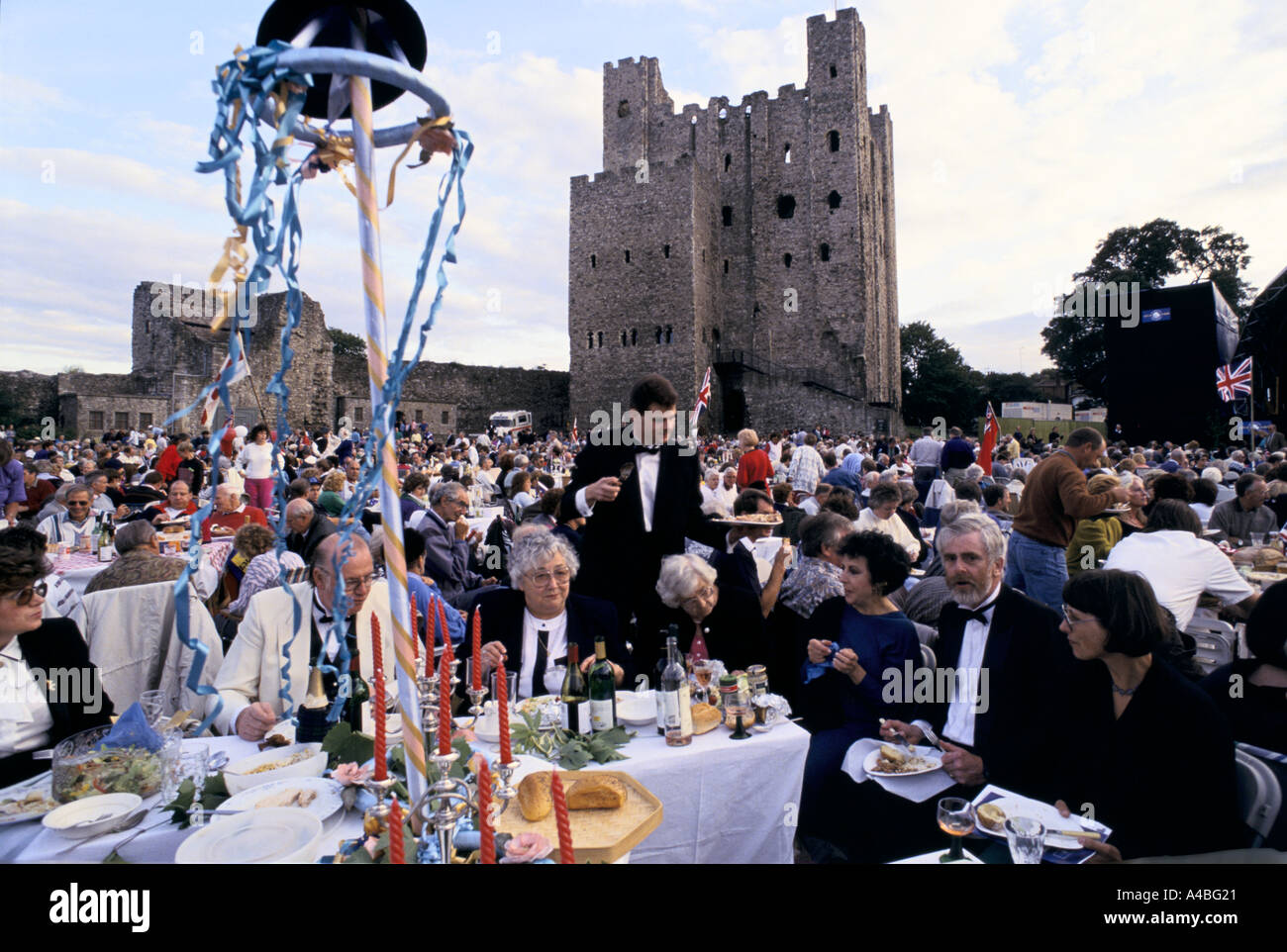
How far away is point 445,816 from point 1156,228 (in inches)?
1723

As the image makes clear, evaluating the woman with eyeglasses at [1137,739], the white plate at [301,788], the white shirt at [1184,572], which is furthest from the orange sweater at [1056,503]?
the white plate at [301,788]

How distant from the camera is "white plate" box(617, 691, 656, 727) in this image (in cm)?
270

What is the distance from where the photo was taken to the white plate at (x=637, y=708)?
8.87 ft

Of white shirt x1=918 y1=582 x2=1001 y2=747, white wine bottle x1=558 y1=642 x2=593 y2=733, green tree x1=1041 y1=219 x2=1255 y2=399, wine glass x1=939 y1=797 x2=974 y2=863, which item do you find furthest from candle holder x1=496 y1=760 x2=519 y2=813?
green tree x1=1041 y1=219 x2=1255 y2=399

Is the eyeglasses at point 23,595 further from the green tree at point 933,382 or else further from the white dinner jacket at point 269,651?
the green tree at point 933,382

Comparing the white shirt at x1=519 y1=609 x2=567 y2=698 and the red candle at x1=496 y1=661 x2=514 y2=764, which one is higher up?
the red candle at x1=496 y1=661 x2=514 y2=764

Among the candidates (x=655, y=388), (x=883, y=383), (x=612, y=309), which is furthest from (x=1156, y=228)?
(x=655, y=388)

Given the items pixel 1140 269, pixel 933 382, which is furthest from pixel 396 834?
pixel 933 382

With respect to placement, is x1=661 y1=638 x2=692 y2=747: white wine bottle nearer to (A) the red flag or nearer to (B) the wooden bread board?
(B) the wooden bread board

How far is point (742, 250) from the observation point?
35.0 m

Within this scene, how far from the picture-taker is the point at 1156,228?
3434 cm

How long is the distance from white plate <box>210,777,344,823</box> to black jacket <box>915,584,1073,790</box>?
2.38m

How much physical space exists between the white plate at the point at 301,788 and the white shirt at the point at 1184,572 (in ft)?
14.5
